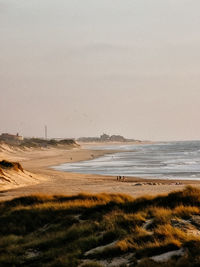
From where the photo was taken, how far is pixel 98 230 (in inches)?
476

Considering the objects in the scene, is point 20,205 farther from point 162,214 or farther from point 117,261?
point 117,261

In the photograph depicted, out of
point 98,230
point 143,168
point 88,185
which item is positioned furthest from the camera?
point 143,168

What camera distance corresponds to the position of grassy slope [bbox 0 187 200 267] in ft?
32.1

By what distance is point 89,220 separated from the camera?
43.5ft

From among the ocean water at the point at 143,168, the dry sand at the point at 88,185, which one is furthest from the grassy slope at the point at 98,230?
the ocean water at the point at 143,168

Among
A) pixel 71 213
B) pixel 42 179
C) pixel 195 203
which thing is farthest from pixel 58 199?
pixel 42 179

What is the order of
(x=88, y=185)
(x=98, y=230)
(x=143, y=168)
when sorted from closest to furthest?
(x=98, y=230) < (x=88, y=185) < (x=143, y=168)

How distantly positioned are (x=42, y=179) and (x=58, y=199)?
24.0 metres

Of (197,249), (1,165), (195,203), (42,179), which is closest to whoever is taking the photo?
(197,249)

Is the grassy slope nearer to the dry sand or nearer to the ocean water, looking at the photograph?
the dry sand

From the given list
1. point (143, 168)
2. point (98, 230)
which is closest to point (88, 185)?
point (98, 230)

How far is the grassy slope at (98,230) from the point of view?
9789 mm

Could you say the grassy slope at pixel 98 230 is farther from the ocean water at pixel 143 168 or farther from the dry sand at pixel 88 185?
the ocean water at pixel 143 168

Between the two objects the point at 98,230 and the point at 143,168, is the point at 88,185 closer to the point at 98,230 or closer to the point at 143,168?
the point at 98,230
